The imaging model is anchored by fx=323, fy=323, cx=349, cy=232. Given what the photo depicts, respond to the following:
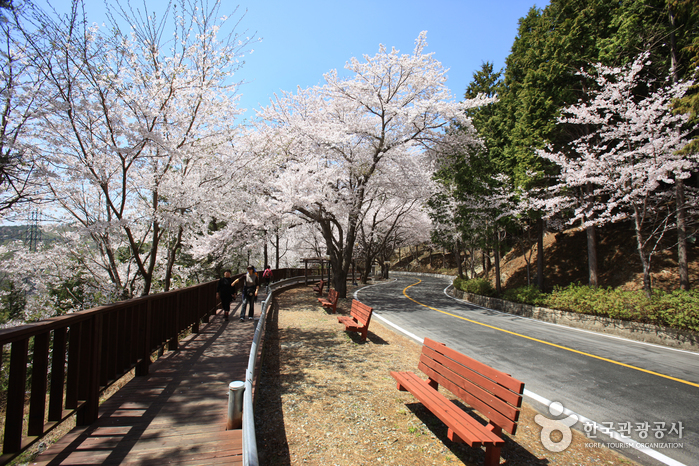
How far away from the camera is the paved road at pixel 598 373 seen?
14.3ft

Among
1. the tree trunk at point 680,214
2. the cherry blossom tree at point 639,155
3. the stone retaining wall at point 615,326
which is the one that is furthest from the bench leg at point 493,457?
the tree trunk at point 680,214

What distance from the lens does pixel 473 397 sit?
3.83m

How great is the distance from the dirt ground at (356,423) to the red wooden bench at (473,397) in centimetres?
39

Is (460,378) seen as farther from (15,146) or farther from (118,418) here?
(15,146)

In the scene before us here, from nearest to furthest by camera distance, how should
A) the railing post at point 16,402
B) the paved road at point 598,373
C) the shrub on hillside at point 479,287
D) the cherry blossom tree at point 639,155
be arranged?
1. the railing post at point 16,402
2. the paved road at point 598,373
3. the cherry blossom tree at point 639,155
4. the shrub on hillside at point 479,287

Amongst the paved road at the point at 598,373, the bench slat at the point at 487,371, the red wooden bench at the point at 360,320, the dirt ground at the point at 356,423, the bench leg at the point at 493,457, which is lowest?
the paved road at the point at 598,373

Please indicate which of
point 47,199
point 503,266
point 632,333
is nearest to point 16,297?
point 47,199

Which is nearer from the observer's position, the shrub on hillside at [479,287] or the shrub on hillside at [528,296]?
the shrub on hillside at [528,296]

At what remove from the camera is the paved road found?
4364 mm

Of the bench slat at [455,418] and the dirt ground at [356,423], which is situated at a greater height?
the bench slat at [455,418]

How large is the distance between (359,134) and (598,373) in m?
13.2

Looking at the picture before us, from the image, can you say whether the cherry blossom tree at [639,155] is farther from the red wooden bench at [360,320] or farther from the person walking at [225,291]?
the person walking at [225,291]

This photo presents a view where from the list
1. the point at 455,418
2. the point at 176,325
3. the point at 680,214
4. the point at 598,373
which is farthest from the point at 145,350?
the point at 680,214

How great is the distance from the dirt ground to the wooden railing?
6.28 feet
